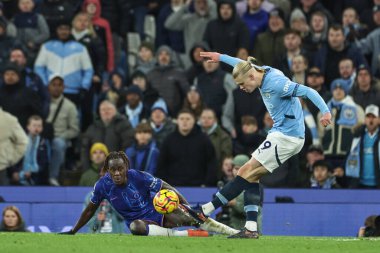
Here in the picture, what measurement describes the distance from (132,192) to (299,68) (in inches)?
271

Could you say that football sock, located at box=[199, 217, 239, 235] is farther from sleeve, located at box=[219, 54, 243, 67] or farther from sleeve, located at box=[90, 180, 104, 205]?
sleeve, located at box=[219, 54, 243, 67]

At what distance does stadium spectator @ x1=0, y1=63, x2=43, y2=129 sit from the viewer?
22375 mm

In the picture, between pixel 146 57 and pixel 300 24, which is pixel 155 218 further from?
pixel 300 24

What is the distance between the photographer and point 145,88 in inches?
912

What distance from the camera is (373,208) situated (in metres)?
19.8

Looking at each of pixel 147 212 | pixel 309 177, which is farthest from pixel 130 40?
pixel 147 212

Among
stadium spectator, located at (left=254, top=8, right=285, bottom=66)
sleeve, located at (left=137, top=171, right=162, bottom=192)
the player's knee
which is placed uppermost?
stadium spectator, located at (left=254, top=8, right=285, bottom=66)

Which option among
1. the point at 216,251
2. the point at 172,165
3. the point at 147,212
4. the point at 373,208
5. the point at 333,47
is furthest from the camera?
the point at 333,47

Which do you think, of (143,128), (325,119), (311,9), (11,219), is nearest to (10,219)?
(11,219)

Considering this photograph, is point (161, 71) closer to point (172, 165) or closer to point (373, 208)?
point (172, 165)

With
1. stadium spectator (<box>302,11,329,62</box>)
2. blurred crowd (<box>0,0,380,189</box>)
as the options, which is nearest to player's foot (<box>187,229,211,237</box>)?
blurred crowd (<box>0,0,380,189</box>)

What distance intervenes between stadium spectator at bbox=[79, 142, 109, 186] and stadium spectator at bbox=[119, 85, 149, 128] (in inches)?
54.0

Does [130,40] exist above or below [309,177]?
above

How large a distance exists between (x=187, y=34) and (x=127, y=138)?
345 centimetres
